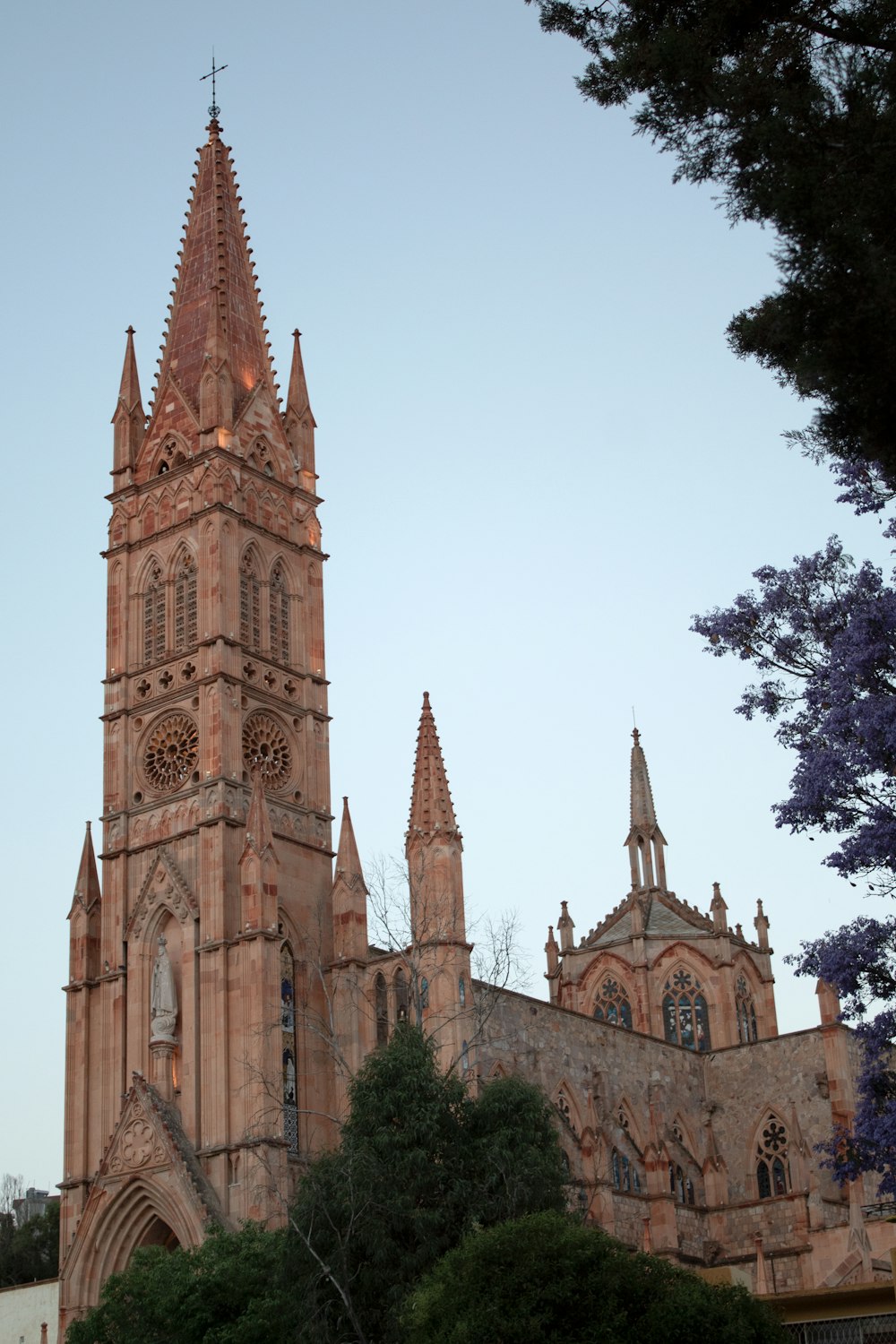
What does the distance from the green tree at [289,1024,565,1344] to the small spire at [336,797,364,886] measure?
13.7m

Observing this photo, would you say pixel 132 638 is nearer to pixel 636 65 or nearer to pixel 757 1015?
pixel 757 1015

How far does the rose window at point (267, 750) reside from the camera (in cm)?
4972

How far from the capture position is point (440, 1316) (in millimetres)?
26484

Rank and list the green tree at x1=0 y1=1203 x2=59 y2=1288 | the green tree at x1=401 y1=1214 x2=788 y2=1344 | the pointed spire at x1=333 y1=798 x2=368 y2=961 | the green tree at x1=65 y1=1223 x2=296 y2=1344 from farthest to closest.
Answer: the green tree at x1=0 y1=1203 x2=59 y2=1288 < the pointed spire at x1=333 y1=798 x2=368 y2=961 < the green tree at x1=65 y1=1223 x2=296 y2=1344 < the green tree at x1=401 y1=1214 x2=788 y2=1344

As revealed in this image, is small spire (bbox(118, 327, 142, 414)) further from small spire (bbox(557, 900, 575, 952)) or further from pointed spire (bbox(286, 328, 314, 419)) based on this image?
small spire (bbox(557, 900, 575, 952))

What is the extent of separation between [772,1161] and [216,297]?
97.3 ft

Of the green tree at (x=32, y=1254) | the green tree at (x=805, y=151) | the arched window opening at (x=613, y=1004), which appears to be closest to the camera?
the green tree at (x=805, y=151)

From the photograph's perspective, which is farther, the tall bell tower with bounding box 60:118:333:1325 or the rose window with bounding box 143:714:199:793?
the rose window with bounding box 143:714:199:793

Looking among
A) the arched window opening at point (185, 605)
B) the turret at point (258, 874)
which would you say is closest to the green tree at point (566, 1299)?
the turret at point (258, 874)

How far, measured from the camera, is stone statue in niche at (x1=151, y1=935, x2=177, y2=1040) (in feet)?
151

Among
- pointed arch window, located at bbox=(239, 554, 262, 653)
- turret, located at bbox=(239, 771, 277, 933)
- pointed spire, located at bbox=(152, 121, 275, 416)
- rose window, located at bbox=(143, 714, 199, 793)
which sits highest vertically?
pointed spire, located at bbox=(152, 121, 275, 416)

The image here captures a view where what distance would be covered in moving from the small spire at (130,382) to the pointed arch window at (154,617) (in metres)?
6.05

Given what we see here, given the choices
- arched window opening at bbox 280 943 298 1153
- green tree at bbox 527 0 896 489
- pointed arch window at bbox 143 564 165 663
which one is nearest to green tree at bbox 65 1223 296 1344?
arched window opening at bbox 280 943 298 1153

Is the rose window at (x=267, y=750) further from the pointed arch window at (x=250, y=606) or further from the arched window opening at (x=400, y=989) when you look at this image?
the arched window opening at (x=400, y=989)
